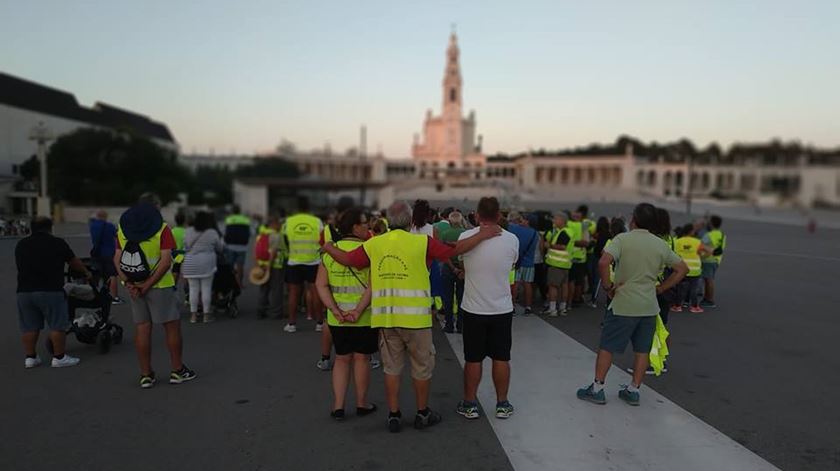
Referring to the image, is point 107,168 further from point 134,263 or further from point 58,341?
point 134,263

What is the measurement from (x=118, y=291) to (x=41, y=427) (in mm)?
6384

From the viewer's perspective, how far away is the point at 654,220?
16.0 feet

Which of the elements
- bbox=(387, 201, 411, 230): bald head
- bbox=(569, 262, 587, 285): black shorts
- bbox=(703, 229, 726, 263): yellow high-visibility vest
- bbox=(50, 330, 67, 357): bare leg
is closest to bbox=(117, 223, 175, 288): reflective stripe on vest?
bbox=(50, 330, 67, 357): bare leg

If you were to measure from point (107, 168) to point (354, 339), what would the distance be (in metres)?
40.1

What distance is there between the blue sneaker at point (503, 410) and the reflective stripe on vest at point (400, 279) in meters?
1.09

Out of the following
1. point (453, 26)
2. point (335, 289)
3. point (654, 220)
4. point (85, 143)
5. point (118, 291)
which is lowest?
point (118, 291)

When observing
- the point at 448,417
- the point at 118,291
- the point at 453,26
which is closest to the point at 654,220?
the point at 448,417

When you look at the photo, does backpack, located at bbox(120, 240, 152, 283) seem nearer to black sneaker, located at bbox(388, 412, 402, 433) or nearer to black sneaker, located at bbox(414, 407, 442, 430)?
black sneaker, located at bbox(388, 412, 402, 433)

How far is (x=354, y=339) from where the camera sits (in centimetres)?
447

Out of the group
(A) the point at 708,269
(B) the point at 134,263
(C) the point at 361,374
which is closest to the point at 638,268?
(C) the point at 361,374

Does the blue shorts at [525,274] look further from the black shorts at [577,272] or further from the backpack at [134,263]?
the backpack at [134,263]

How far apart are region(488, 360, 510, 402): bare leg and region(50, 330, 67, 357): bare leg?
15.9ft

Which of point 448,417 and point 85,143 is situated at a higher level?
point 85,143

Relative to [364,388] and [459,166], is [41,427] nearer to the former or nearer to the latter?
[364,388]
